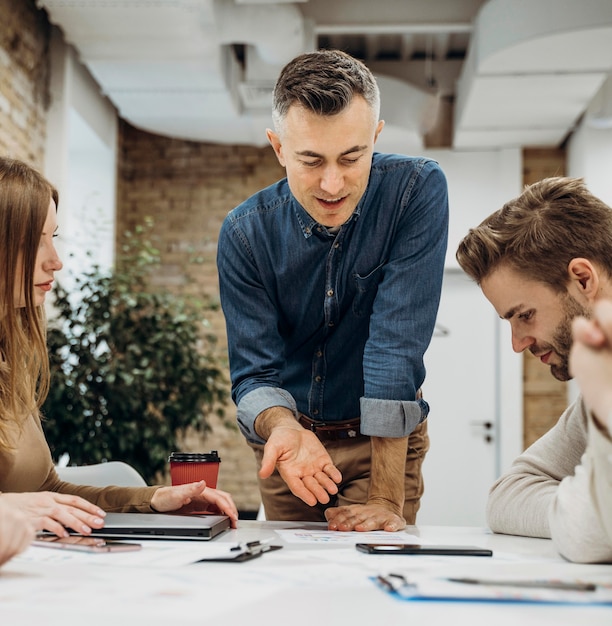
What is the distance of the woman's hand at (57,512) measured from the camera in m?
1.41

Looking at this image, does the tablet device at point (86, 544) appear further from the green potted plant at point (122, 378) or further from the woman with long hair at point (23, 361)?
the green potted plant at point (122, 378)

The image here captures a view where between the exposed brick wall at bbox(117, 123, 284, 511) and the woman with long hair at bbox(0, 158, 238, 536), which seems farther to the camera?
the exposed brick wall at bbox(117, 123, 284, 511)

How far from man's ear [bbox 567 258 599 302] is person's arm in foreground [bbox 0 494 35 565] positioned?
113cm

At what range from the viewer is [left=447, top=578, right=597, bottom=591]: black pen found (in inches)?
38.5

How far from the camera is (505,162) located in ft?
23.1

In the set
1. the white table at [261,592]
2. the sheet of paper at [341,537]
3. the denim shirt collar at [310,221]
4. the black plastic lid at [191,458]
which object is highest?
the denim shirt collar at [310,221]

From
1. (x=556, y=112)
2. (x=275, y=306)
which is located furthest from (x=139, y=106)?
(x=275, y=306)

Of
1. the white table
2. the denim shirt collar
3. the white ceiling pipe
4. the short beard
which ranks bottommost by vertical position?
the white table

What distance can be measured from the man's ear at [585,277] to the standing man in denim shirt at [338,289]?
43 cm

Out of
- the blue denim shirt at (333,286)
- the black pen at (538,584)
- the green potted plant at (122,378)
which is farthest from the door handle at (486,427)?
the black pen at (538,584)

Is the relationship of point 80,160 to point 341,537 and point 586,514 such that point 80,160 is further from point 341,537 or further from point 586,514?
point 586,514

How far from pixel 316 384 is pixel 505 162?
5326 mm

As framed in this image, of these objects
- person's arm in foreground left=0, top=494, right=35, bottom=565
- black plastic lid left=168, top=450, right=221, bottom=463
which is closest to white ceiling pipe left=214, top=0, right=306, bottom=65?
black plastic lid left=168, top=450, right=221, bottom=463

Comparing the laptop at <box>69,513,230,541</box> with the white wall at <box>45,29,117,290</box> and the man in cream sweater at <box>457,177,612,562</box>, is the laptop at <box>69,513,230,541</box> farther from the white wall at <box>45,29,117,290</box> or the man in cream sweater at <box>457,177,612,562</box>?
the white wall at <box>45,29,117,290</box>
